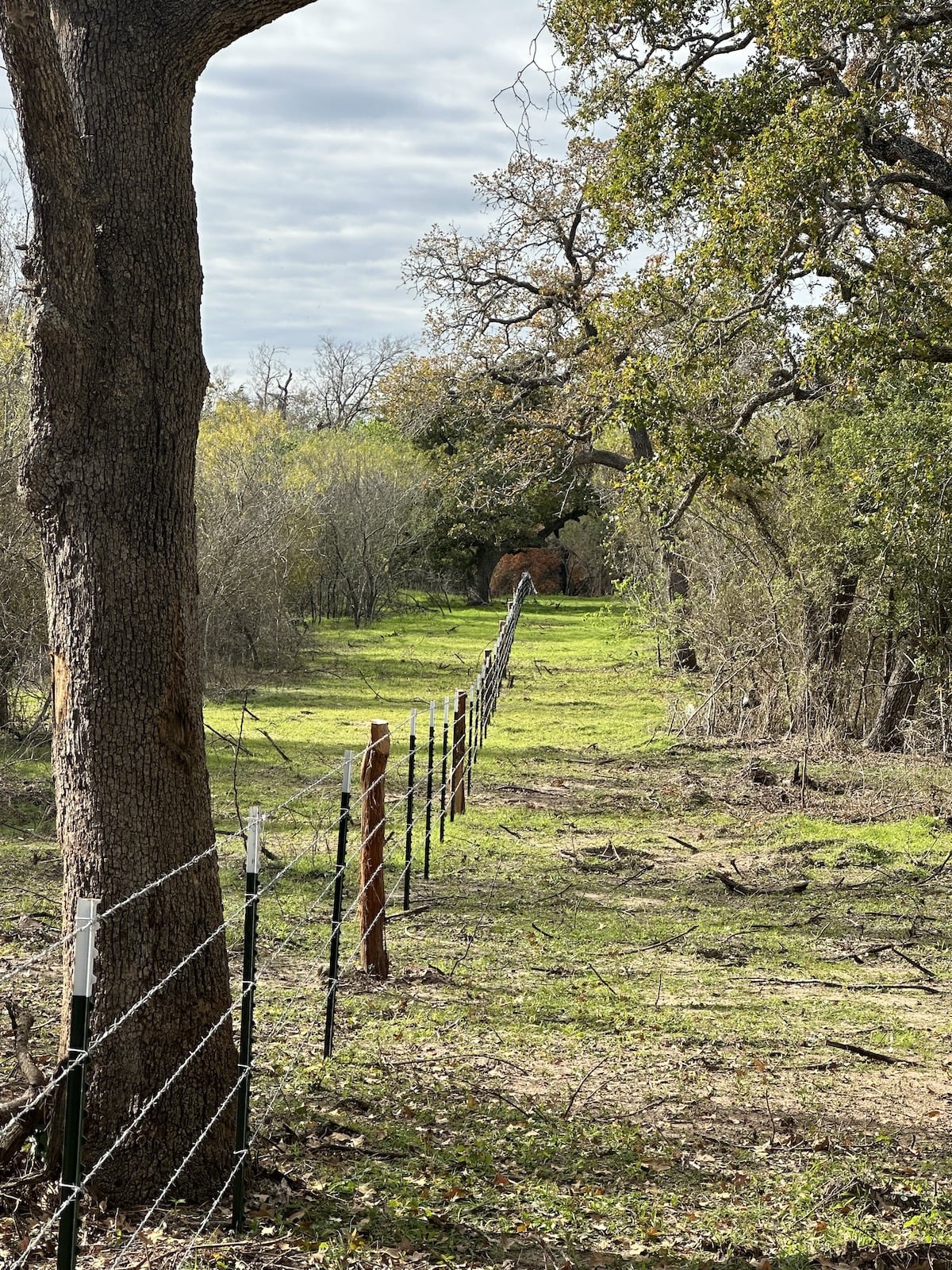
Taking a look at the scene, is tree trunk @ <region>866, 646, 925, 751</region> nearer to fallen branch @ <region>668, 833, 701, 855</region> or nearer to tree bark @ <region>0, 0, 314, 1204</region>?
fallen branch @ <region>668, 833, 701, 855</region>

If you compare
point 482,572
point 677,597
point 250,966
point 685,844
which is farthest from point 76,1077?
point 482,572

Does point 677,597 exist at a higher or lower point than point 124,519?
lower

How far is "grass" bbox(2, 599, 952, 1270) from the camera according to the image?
4.59 meters

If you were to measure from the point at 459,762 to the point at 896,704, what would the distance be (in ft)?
20.2

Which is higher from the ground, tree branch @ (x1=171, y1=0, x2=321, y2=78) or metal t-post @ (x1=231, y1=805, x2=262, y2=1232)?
tree branch @ (x1=171, y1=0, x2=321, y2=78)

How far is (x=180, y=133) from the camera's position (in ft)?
14.8

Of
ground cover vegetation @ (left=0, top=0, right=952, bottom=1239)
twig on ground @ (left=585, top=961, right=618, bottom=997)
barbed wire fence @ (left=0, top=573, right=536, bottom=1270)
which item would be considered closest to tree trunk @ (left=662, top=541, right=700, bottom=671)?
ground cover vegetation @ (left=0, top=0, right=952, bottom=1239)

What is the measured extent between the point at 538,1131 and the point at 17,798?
26.0ft

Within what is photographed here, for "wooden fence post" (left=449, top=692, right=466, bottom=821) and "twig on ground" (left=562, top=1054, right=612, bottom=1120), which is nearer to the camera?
"twig on ground" (left=562, top=1054, right=612, bottom=1120)

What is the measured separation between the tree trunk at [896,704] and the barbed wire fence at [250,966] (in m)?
5.09

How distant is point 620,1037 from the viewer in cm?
673

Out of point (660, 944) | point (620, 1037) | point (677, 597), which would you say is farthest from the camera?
point (677, 597)

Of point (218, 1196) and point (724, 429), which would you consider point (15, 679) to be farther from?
point (218, 1196)

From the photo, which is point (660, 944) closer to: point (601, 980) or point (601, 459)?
point (601, 980)
